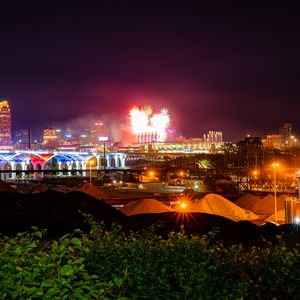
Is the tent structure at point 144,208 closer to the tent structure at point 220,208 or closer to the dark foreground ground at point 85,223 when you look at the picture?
the tent structure at point 220,208

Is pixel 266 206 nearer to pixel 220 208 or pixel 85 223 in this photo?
pixel 220 208

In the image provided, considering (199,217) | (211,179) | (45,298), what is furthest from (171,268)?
(211,179)

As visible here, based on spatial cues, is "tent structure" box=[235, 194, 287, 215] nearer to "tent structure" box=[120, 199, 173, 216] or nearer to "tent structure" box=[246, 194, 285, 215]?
"tent structure" box=[246, 194, 285, 215]

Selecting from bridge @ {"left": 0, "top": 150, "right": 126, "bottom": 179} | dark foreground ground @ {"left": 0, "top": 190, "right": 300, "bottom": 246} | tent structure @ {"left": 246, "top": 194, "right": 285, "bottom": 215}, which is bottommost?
tent structure @ {"left": 246, "top": 194, "right": 285, "bottom": 215}

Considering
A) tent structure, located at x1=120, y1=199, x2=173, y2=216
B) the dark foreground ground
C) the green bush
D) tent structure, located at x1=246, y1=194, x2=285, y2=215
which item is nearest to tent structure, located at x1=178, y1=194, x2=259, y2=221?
tent structure, located at x1=120, y1=199, x2=173, y2=216

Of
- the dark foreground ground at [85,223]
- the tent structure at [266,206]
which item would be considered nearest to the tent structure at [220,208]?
the tent structure at [266,206]

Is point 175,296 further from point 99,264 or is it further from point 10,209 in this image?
point 10,209

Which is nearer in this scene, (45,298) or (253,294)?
(45,298)

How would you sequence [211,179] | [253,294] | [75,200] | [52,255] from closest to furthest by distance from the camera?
[52,255]
[253,294]
[75,200]
[211,179]

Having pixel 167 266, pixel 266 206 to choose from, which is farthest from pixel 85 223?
pixel 266 206
